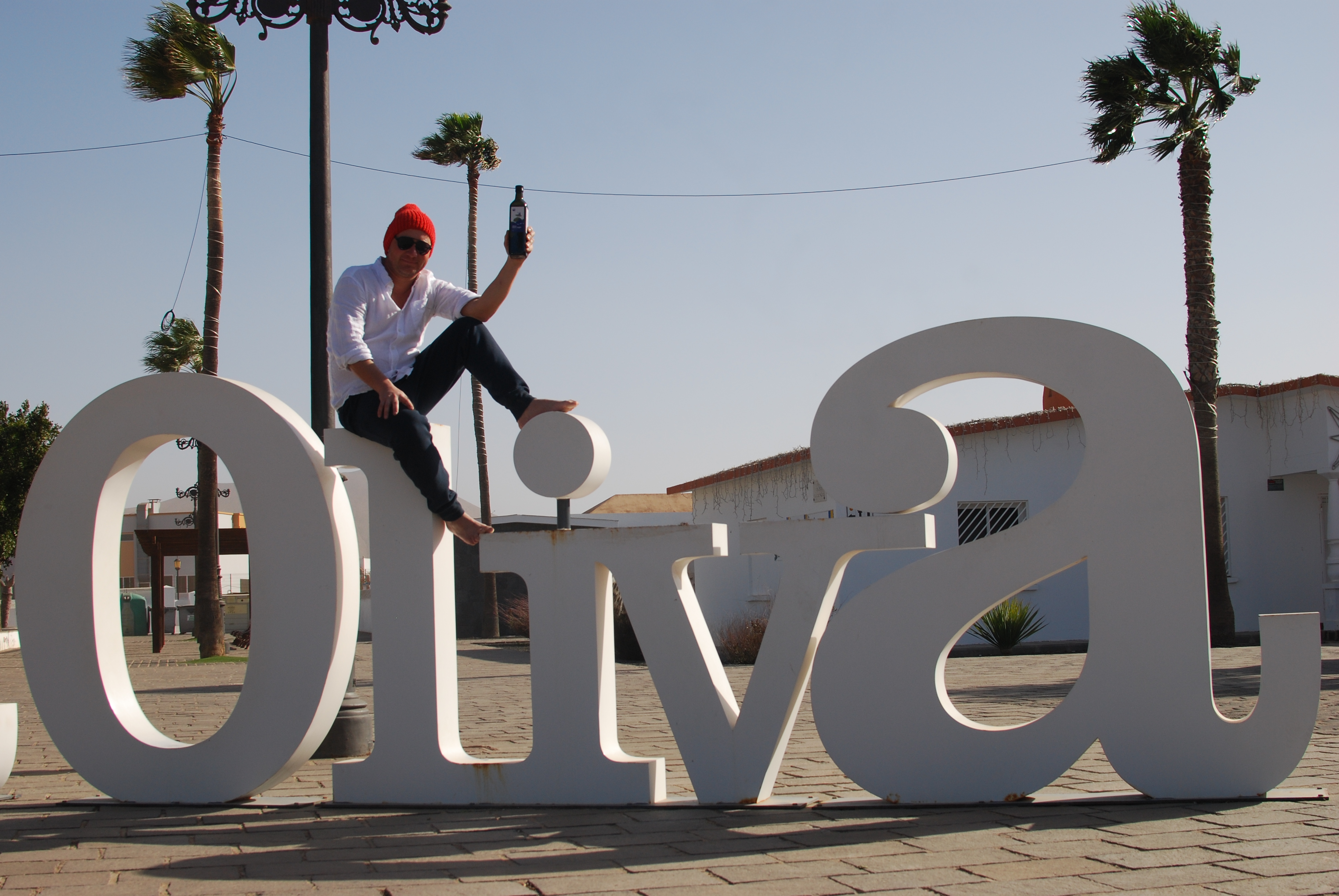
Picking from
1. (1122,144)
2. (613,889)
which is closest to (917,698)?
(613,889)

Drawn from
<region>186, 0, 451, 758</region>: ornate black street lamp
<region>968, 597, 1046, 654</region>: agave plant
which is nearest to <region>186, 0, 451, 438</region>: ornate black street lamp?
<region>186, 0, 451, 758</region>: ornate black street lamp

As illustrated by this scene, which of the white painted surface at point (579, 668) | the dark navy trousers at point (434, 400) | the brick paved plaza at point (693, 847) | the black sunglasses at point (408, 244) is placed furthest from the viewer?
the black sunglasses at point (408, 244)

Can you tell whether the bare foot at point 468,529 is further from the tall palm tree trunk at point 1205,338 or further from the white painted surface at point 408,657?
the tall palm tree trunk at point 1205,338

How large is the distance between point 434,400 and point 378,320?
44 cm

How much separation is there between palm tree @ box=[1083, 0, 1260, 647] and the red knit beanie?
40.3 ft

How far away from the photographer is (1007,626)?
52.0 ft

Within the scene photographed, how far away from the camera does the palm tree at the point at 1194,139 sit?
1459cm

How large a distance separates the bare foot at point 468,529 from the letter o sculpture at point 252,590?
0.48 meters

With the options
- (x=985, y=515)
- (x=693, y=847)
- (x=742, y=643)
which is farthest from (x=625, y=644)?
(x=693, y=847)

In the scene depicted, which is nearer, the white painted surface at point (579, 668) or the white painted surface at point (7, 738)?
the white painted surface at point (579, 668)

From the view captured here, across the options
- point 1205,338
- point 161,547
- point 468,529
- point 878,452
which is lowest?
point 468,529

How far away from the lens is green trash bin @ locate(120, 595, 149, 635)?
102ft

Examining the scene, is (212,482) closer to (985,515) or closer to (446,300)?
(985,515)

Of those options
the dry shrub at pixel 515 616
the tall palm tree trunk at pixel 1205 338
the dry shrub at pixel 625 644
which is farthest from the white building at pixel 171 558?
the tall palm tree trunk at pixel 1205 338
